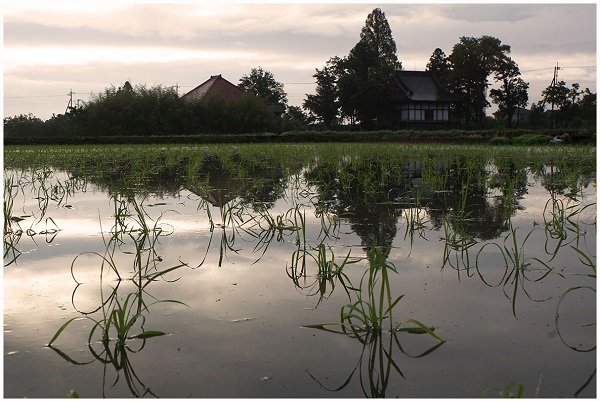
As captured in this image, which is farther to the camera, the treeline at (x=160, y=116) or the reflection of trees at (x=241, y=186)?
the treeline at (x=160, y=116)

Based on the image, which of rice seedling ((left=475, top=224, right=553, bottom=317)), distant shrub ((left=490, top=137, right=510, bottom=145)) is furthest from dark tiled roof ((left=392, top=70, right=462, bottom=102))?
rice seedling ((left=475, top=224, right=553, bottom=317))

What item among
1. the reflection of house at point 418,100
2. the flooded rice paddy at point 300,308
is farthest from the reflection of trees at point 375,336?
the reflection of house at point 418,100

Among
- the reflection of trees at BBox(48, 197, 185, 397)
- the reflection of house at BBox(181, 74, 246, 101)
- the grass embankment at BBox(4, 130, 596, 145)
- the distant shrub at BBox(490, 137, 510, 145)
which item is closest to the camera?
the reflection of trees at BBox(48, 197, 185, 397)

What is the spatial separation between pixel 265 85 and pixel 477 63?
19655 mm

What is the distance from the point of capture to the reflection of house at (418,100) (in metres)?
40.6

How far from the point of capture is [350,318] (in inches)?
85.8

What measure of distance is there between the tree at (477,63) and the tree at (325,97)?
8.51 metres

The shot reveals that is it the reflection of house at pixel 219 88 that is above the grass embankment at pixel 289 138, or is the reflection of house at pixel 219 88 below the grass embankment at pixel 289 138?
above

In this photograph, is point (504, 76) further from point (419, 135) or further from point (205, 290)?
point (205, 290)

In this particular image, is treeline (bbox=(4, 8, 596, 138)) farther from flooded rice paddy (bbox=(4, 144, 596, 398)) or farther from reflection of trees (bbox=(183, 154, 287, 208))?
flooded rice paddy (bbox=(4, 144, 596, 398))

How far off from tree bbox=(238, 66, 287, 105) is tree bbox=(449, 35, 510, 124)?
16911mm

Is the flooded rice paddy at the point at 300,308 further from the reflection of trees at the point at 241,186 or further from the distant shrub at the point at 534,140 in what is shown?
the distant shrub at the point at 534,140

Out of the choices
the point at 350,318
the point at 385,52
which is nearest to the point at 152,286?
the point at 350,318

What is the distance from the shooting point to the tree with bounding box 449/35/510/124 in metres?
41.1
